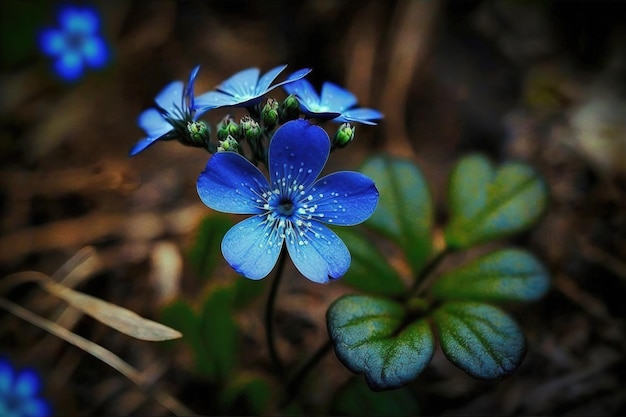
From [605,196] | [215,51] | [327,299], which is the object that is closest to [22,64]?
[215,51]

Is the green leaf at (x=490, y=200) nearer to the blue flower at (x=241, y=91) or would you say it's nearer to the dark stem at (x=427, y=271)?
the dark stem at (x=427, y=271)

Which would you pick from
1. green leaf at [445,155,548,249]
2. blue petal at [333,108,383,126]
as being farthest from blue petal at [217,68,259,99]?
green leaf at [445,155,548,249]

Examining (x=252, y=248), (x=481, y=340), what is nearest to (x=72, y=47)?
(x=252, y=248)

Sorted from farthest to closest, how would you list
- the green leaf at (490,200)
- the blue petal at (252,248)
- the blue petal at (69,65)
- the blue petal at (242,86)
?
the blue petal at (69,65), the green leaf at (490,200), the blue petal at (242,86), the blue petal at (252,248)

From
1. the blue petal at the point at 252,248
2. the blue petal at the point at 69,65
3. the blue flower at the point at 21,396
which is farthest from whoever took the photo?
the blue petal at the point at 69,65

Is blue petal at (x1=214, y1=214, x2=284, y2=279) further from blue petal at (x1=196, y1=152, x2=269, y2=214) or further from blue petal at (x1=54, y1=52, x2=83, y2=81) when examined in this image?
blue petal at (x1=54, y1=52, x2=83, y2=81)

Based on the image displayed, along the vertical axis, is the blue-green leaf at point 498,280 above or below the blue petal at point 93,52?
above

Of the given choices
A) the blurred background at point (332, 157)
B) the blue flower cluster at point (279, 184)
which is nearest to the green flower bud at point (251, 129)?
the blue flower cluster at point (279, 184)

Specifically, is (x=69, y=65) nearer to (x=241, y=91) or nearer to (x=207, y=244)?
(x=207, y=244)
